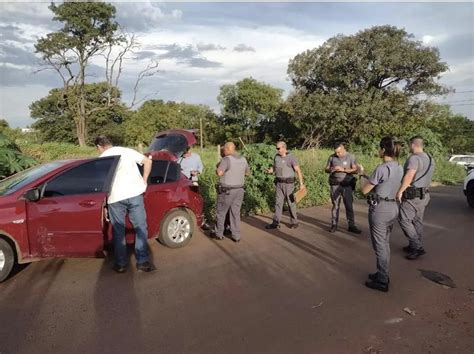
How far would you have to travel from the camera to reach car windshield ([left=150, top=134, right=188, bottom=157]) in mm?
9320

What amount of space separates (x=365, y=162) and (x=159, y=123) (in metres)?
36.5

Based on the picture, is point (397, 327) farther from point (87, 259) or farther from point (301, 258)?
point (87, 259)

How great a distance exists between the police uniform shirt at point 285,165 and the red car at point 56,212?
2.77 m

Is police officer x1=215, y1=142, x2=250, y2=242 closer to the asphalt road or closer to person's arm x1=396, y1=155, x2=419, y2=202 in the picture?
the asphalt road

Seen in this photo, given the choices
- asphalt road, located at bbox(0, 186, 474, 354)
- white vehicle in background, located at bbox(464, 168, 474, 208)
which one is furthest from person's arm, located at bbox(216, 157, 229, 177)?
white vehicle in background, located at bbox(464, 168, 474, 208)

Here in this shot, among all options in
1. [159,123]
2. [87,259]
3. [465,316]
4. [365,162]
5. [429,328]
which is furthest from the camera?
[159,123]

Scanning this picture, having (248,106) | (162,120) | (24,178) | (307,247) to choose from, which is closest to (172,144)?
(307,247)

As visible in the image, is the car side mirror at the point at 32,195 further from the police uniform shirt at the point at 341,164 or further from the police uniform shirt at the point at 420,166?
the police uniform shirt at the point at 341,164

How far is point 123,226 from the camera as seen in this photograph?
5824mm

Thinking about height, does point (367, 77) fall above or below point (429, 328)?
above

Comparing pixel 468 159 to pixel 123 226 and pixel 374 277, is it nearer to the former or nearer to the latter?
pixel 374 277

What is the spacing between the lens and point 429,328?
4203 mm

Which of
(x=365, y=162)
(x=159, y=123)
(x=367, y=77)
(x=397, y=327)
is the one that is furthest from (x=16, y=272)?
(x=159, y=123)

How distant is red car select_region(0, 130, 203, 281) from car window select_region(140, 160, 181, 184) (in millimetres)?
344
